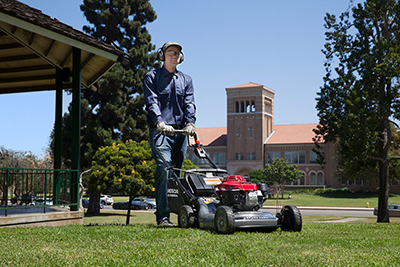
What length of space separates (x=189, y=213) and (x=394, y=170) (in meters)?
23.4

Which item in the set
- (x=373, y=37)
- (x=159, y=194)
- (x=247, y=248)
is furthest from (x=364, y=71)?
(x=247, y=248)

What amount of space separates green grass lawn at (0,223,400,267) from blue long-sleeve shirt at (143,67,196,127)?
83.8 inches

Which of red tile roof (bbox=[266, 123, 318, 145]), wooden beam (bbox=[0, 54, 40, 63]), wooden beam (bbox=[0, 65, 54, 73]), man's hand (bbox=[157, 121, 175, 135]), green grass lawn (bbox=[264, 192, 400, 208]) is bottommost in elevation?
green grass lawn (bbox=[264, 192, 400, 208])

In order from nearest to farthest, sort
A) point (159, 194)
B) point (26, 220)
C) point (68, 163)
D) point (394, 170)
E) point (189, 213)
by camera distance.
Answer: point (189, 213), point (159, 194), point (26, 220), point (394, 170), point (68, 163)

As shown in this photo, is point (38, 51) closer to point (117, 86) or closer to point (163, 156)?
point (163, 156)

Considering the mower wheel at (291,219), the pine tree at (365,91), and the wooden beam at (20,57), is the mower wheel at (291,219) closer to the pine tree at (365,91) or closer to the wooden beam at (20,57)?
the wooden beam at (20,57)

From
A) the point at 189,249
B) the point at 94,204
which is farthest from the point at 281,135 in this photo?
the point at 189,249

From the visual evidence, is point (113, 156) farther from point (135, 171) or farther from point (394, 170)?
point (394, 170)

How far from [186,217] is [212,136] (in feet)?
293

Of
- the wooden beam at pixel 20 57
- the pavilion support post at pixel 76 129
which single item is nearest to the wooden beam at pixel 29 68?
the wooden beam at pixel 20 57

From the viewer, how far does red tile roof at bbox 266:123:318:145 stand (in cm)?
8488

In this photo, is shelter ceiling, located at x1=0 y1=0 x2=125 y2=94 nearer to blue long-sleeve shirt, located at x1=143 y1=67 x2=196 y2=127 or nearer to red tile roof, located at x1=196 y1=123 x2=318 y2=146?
blue long-sleeve shirt, located at x1=143 y1=67 x2=196 y2=127

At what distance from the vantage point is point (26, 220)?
8.59 m

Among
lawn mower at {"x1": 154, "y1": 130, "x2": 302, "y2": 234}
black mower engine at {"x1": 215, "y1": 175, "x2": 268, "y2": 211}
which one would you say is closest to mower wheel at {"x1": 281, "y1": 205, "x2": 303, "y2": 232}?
lawn mower at {"x1": 154, "y1": 130, "x2": 302, "y2": 234}
